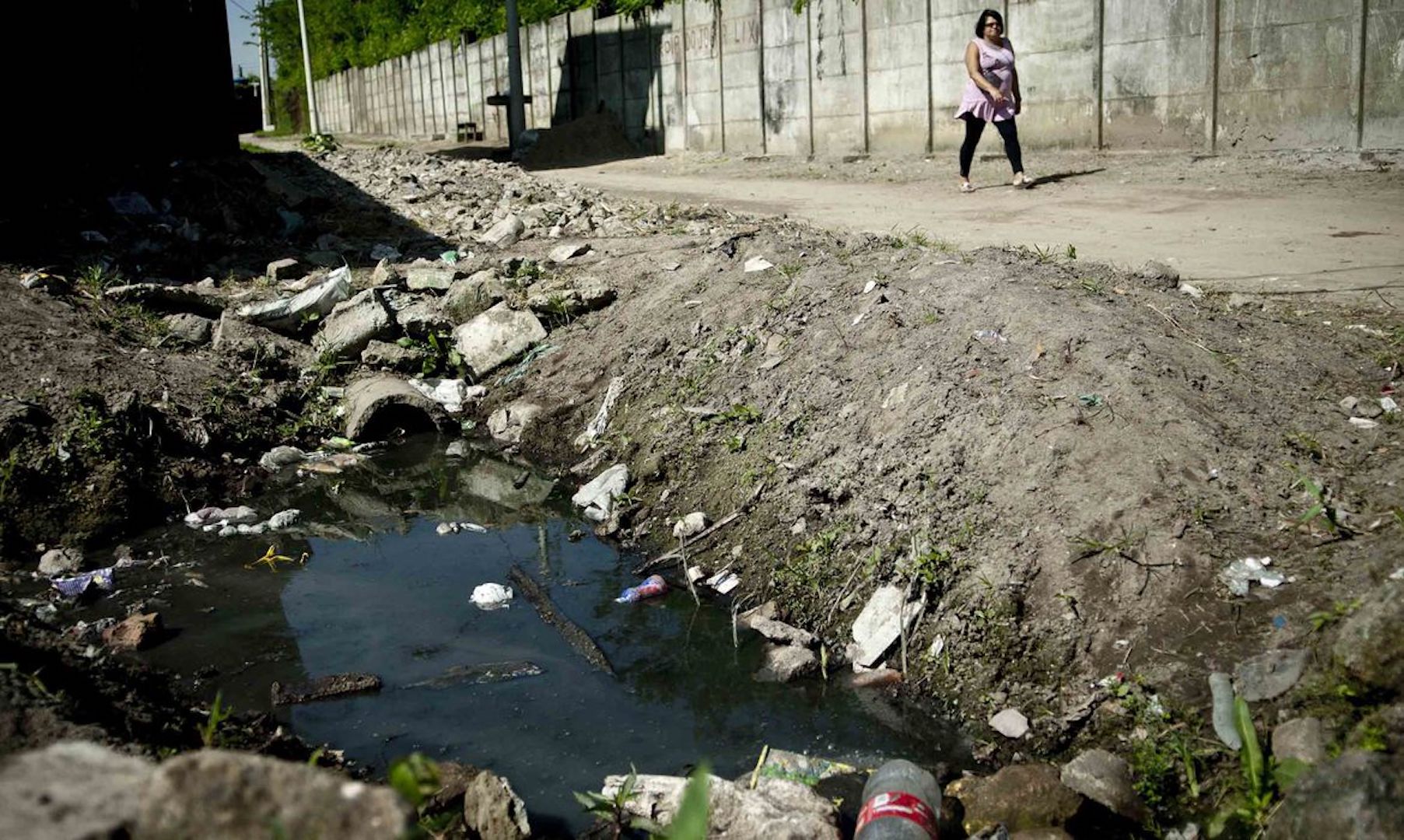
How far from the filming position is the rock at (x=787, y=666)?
10.4ft

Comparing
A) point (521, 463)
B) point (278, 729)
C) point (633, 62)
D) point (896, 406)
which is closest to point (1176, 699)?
point (896, 406)

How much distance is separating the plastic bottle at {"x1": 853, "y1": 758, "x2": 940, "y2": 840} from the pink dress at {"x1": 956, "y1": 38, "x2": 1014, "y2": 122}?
292 inches

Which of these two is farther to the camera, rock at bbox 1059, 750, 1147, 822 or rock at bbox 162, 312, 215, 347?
rock at bbox 162, 312, 215, 347

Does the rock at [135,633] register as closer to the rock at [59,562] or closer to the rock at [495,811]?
the rock at [59,562]

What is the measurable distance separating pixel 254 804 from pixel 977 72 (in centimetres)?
886

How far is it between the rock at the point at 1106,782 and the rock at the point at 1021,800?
1.8 inches

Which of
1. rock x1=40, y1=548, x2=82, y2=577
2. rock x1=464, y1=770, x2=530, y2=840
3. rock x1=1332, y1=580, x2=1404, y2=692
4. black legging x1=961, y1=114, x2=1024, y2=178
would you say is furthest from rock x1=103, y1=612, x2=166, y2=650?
black legging x1=961, y1=114, x2=1024, y2=178

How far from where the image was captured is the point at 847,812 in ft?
8.38

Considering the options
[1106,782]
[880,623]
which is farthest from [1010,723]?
[880,623]

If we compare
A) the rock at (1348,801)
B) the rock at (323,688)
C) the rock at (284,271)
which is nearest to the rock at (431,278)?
the rock at (284,271)

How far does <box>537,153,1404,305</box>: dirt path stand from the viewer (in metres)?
5.49

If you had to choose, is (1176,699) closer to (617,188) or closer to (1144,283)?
(1144,283)

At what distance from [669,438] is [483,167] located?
8076 millimetres

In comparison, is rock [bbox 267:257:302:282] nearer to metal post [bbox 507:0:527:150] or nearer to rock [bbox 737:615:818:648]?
rock [bbox 737:615:818:648]
